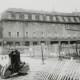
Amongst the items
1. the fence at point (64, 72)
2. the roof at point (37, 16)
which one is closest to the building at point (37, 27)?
the roof at point (37, 16)

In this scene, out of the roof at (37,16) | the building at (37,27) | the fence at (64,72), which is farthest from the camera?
the roof at (37,16)

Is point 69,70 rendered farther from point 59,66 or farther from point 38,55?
point 38,55

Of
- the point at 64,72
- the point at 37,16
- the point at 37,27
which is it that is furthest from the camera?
the point at 37,16

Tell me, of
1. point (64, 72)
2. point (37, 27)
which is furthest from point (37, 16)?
point (64, 72)

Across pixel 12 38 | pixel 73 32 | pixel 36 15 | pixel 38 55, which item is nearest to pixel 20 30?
pixel 12 38

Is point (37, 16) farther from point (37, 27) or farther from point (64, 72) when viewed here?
point (64, 72)

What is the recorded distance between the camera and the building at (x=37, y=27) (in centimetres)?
4238

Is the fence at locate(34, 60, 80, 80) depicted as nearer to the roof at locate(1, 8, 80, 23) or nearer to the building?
the building

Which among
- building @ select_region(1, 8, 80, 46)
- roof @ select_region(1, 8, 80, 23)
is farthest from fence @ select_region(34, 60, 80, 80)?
roof @ select_region(1, 8, 80, 23)

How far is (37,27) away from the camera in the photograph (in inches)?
1770

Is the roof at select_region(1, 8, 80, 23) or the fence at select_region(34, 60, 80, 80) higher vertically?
the roof at select_region(1, 8, 80, 23)

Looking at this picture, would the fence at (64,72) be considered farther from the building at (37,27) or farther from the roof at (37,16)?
the roof at (37,16)

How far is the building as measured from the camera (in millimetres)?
42375

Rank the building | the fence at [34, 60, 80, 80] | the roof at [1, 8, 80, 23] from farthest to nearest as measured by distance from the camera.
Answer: the roof at [1, 8, 80, 23]
the building
the fence at [34, 60, 80, 80]
